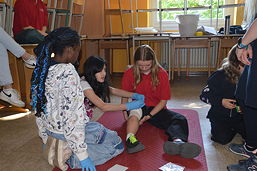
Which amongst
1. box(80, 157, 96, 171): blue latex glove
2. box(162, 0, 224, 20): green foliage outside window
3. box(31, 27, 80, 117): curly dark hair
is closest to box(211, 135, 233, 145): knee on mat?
box(80, 157, 96, 171): blue latex glove

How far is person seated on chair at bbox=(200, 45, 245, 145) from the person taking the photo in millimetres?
1694

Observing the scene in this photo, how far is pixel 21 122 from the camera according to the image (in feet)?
7.38

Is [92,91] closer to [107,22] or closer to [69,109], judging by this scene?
[69,109]

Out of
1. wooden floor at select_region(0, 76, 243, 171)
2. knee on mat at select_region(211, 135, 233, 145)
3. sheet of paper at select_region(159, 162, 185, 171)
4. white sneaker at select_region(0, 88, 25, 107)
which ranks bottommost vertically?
wooden floor at select_region(0, 76, 243, 171)

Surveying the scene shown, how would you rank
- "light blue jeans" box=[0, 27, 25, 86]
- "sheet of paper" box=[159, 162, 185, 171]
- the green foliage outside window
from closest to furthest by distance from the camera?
"sheet of paper" box=[159, 162, 185, 171] → "light blue jeans" box=[0, 27, 25, 86] → the green foliage outside window

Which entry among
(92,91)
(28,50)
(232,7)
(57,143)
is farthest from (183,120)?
(232,7)

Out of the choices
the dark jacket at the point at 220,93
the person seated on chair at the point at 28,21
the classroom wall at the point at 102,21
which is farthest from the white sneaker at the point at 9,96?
the classroom wall at the point at 102,21

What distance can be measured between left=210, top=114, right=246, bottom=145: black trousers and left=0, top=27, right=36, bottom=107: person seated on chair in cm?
168

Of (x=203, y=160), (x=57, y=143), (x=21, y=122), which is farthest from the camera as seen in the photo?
(x=21, y=122)

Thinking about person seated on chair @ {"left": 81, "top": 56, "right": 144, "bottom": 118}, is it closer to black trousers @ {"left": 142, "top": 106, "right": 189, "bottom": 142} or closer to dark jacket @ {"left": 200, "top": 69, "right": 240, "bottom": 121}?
black trousers @ {"left": 142, "top": 106, "right": 189, "bottom": 142}

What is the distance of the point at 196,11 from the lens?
441cm

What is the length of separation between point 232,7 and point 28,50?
323 cm

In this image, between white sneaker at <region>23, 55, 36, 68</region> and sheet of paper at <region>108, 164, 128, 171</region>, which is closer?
sheet of paper at <region>108, 164, 128, 171</region>

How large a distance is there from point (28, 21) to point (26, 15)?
67 mm
